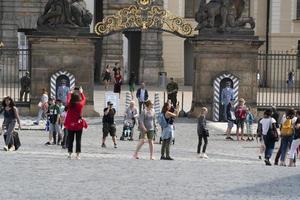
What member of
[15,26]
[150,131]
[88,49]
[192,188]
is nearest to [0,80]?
[15,26]

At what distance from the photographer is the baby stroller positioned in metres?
29.1

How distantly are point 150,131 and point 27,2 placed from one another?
35.3 metres

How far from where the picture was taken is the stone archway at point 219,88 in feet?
116

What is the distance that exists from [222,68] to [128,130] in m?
7.22

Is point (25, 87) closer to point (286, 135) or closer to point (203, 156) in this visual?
point (203, 156)

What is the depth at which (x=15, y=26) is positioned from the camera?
5700cm

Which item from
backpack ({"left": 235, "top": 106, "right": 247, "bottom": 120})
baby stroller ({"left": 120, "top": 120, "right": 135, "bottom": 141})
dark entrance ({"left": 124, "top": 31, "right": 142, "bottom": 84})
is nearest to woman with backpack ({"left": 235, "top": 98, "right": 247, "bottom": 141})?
backpack ({"left": 235, "top": 106, "right": 247, "bottom": 120})

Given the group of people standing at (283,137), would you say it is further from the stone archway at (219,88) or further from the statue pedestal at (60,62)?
the statue pedestal at (60,62)

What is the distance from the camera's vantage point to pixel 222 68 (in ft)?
117

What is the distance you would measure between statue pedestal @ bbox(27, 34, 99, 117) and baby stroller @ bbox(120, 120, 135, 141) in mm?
6055

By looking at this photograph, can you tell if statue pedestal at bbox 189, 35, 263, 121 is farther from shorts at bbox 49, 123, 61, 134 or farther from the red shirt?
the red shirt

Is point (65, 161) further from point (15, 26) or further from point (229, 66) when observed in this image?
point (15, 26)

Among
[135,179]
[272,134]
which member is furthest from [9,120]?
[135,179]

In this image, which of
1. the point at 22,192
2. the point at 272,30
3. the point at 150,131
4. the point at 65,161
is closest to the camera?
the point at 22,192
